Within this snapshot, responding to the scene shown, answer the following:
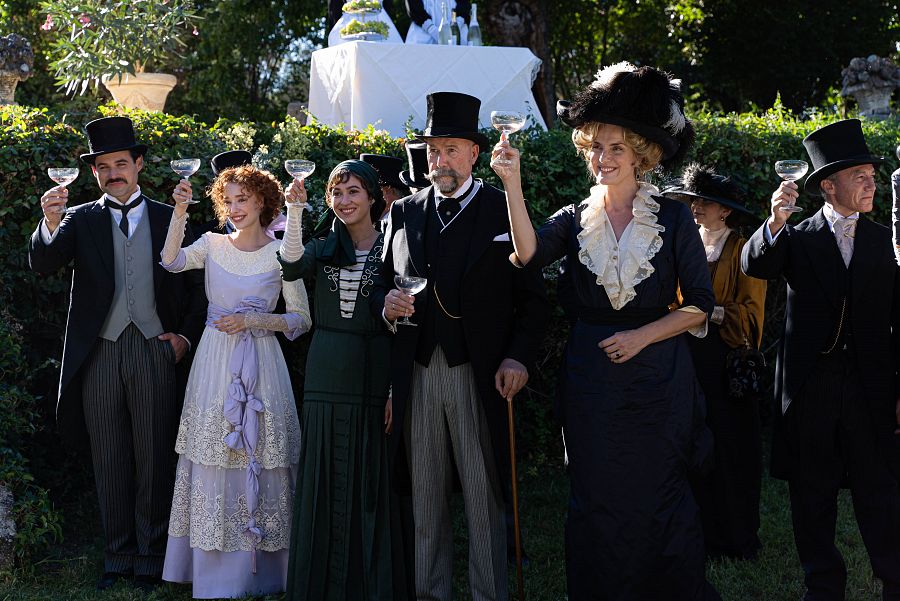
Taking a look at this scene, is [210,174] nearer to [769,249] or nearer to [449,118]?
[449,118]

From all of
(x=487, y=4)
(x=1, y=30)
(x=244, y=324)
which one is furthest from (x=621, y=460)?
(x=1, y=30)

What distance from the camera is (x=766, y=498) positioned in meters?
6.64

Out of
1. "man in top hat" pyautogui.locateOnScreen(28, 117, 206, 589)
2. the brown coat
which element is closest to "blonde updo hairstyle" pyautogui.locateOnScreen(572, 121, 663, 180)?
the brown coat

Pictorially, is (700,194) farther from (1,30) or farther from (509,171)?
(1,30)

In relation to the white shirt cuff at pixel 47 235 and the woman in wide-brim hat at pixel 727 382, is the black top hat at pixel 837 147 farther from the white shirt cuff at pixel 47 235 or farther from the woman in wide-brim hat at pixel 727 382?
the white shirt cuff at pixel 47 235

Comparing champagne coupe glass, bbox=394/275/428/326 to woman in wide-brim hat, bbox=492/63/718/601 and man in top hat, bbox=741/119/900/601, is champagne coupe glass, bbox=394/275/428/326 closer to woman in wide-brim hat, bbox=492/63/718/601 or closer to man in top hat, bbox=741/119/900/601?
woman in wide-brim hat, bbox=492/63/718/601

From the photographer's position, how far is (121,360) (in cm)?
533

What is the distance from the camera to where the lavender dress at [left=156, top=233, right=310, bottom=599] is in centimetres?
511

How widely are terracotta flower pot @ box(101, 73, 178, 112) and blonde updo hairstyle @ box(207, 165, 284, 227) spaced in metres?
5.09

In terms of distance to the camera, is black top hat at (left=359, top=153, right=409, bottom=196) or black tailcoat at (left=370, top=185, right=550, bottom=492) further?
black top hat at (left=359, top=153, right=409, bottom=196)

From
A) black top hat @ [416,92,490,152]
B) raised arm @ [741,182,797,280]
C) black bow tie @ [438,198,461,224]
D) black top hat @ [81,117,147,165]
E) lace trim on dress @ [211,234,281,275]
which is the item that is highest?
black top hat @ [416,92,490,152]

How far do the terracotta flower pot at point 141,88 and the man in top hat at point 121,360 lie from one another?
4945 mm

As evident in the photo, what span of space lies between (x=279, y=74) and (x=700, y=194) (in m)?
15.5

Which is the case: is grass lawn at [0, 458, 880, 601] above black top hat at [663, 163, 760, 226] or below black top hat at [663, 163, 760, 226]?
below
